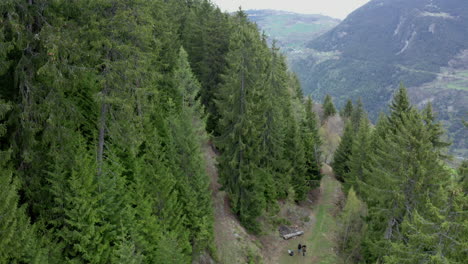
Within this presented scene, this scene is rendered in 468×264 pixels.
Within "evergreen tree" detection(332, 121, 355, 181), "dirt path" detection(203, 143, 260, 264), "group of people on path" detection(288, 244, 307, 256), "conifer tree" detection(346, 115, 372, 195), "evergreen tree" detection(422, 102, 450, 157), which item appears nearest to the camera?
"evergreen tree" detection(422, 102, 450, 157)

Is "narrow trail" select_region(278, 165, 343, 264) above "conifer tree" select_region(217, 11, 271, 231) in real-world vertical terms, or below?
below

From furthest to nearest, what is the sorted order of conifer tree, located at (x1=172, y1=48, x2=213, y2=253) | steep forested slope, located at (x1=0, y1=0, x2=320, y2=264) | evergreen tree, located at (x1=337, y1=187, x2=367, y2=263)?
evergreen tree, located at (x1=337, y1=187, x2=367, y2=263)
conifer tree, located at (x1=172, y1=48, x2=213, y2=253)
steep forested slope, located at (x1=0, y1=0, x2=320, y2=264)

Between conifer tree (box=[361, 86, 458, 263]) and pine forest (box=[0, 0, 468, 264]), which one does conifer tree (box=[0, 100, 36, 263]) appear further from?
conifer tree (box=[361, 86, 458, 263])

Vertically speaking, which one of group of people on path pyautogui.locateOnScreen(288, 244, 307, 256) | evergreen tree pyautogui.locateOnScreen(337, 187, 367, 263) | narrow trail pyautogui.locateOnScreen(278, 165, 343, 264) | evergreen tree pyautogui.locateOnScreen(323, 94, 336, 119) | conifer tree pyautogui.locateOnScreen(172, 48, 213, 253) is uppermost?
conifer tree pyautogui.locateOnScreen(172, 48, 213, 253)

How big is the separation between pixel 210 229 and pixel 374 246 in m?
11.4

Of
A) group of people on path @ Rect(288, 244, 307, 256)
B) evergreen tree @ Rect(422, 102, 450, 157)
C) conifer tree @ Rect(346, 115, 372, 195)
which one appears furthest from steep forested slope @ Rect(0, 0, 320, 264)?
conifer tree @ Rect(346, 115, 372, 195)

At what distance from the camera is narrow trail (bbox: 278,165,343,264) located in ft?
98.1

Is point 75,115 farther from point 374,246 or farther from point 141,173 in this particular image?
point 374,246

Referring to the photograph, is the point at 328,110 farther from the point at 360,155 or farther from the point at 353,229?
the point at 353,229

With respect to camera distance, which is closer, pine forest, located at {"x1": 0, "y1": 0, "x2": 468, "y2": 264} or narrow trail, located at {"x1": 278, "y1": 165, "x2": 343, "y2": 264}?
pine forest, located at {"x1": 0, "y1": 0, "x2": 468, "y2": 264}

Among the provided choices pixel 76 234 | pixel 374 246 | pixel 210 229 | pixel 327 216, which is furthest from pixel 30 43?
pixel 327 216

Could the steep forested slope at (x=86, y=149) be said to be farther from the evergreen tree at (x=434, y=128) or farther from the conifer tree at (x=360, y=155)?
the conifer tree at (x=360, y=155)

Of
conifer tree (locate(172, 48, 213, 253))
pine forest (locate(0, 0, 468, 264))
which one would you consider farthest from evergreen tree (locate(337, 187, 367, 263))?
conifer tree (locate(172, 48, 213, 253))

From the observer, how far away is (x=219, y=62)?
34.9 m
